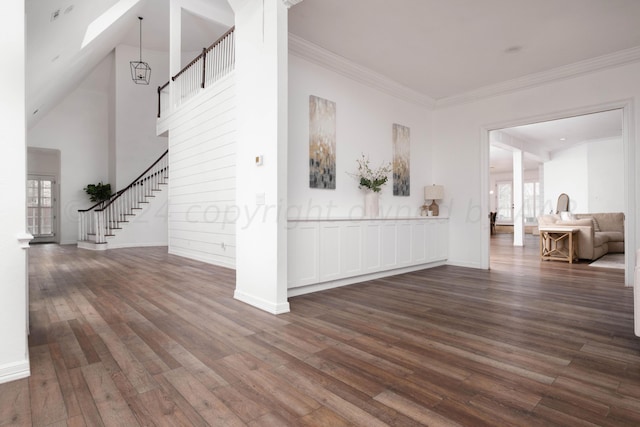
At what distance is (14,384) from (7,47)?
185 centimetres

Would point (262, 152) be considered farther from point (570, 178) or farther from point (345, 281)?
point (570, 178)

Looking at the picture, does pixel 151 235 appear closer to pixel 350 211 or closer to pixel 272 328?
pixel 350 211

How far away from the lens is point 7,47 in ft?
6.18

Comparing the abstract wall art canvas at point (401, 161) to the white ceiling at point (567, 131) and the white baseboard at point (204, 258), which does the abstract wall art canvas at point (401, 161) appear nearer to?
the white baseboard at point (204, 258)

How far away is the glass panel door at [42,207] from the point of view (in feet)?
35.0

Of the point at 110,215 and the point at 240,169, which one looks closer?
the point at 240,169

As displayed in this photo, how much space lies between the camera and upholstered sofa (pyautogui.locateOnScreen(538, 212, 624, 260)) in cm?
667

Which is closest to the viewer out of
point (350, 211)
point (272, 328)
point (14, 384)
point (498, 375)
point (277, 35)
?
point (14, 384)

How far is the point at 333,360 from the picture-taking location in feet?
6.97

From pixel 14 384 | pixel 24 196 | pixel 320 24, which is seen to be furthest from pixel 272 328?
pixel 320 24

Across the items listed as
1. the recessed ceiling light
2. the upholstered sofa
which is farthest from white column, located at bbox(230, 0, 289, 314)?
the upholstered sofa

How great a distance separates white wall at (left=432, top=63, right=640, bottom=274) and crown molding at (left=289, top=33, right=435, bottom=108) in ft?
2.64

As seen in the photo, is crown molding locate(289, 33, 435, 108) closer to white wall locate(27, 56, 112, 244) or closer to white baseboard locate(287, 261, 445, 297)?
white baseboard locate(287, 261, 445, 297)

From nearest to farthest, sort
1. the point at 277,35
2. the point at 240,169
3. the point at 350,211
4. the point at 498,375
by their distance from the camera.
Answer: the point at 498,375, the point at 277,35, the point at 240,169, the point at 350,211
